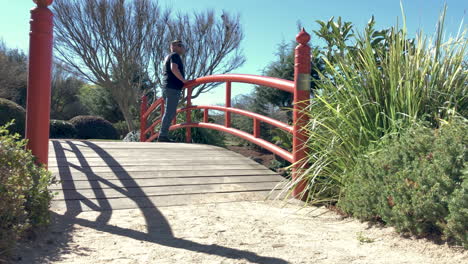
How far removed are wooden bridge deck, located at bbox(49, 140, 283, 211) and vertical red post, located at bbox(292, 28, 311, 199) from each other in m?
0.36

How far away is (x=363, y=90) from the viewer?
3.30 meters

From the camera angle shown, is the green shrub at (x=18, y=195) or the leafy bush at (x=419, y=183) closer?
the green shrub at (x=18, y=195)

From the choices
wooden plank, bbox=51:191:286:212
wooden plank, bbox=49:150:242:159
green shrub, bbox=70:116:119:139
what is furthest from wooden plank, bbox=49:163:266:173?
green shrub, bbox=70:116:119:139

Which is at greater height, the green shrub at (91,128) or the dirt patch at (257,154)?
the green shrub at (91,128)

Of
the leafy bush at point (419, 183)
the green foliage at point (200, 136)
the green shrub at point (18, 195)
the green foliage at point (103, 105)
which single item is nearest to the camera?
the green shrub at point (18, 195)

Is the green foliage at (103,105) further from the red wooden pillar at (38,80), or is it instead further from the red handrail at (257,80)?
the red wooden pillar at (38,80)

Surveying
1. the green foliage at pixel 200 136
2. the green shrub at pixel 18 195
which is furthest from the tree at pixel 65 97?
the green shrub at pixel 18 195

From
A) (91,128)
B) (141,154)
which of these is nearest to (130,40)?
(91,128)

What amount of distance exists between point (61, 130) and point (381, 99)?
1283 centimetres

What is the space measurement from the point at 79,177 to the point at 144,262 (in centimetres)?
189

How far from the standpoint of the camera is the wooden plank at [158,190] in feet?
11.1

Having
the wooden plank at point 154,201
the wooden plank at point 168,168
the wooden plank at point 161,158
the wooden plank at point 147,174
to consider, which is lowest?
the wooden plank at point 154,201

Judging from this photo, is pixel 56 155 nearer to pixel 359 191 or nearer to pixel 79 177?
pixel 79 177

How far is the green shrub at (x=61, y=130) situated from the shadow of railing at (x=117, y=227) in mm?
9905
